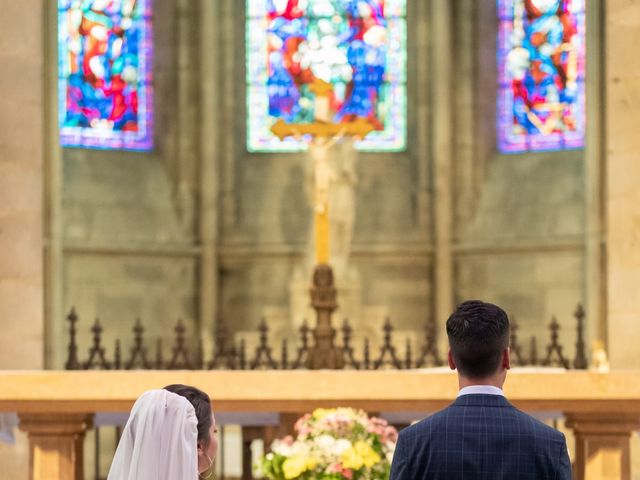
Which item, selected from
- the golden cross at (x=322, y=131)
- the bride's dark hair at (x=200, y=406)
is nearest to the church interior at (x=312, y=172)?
the golden cross at (x=322, y=131)

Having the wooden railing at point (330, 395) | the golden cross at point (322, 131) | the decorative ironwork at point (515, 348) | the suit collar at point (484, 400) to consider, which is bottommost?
the decorative ironwork at point (515, 348)

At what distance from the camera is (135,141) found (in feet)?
54.4

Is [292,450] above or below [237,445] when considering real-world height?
above

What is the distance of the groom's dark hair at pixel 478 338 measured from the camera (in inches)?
113

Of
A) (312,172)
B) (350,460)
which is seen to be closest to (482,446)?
(350,460)

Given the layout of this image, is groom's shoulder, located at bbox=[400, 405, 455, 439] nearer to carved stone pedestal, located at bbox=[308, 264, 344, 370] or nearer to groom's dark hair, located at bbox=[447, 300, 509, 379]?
groom's dark hair, located at bbox=[447, 300, 509, 379]

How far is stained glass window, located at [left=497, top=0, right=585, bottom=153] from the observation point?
16.2 metres

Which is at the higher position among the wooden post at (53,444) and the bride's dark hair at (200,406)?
the bride's dark hair at (200,406)

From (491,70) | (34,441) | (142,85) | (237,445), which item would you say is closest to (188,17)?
(142,85)

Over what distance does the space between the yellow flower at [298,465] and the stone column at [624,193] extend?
5839mm

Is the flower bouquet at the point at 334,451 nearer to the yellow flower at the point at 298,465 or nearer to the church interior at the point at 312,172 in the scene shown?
the yellow flower at the point at 298,465

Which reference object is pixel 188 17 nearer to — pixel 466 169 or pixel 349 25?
pixel 349 25

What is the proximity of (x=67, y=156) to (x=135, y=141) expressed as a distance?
1.03 meters

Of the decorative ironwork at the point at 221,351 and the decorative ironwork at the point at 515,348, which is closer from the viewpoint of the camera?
the decorative ironwork at the point at 221,351
